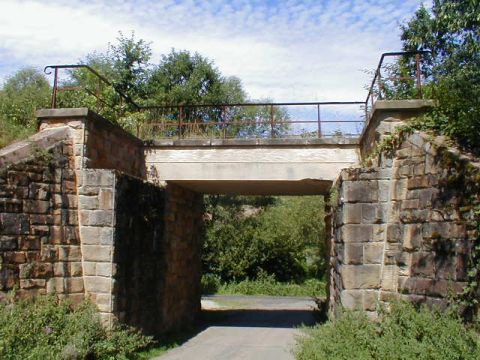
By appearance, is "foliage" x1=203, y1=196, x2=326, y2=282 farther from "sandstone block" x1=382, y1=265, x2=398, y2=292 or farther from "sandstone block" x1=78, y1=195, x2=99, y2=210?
"sandstone block" x1=382, y1=265, x2=398, y2=292

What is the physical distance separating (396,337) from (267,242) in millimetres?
18001

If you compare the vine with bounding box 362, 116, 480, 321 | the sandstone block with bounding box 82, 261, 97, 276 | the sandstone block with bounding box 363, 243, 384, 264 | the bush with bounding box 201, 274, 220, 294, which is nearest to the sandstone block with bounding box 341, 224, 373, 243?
the sandstone block with bounding box 363, 243, 384, 264

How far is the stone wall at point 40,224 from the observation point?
7707 millimetres

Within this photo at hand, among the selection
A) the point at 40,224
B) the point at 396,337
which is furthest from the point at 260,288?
the point at 396,337

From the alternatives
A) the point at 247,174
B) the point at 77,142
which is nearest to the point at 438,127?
the point at 247,174

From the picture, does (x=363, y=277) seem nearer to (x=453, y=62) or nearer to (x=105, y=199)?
(x=105, y=199)

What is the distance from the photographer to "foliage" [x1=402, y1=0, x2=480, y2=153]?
7645 mm

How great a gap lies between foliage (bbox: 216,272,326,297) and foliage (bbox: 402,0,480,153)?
11022 mm

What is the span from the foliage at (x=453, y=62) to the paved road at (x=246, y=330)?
13.7 feet

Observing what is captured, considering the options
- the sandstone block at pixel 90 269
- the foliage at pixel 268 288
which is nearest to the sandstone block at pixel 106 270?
the sandstone block at pixel 90 269

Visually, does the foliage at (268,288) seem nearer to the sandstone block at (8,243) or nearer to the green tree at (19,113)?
the green tree at (19,113)

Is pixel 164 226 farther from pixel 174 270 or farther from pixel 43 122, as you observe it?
pixel 43 122

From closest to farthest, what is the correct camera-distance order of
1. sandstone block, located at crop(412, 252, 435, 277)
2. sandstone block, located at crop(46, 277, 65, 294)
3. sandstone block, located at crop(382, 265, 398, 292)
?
sandstone block, located at crop(412, 252, 435, 277) < sandstone block, located at crop(382, 265, 398, 292) < sandstone block, located at crop(46, 277, 65, 294)

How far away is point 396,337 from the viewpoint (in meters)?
6.82
